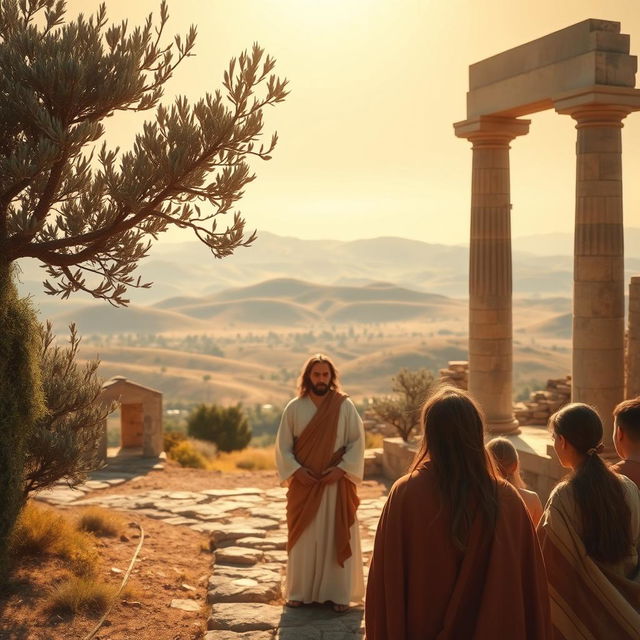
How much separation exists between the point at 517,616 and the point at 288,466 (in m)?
4.00

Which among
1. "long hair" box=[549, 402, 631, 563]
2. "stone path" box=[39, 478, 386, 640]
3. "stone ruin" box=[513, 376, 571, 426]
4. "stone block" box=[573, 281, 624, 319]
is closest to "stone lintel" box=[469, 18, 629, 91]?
"stone block" box=[573, 281, 624, 319]

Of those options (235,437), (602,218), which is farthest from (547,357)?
(602,218)

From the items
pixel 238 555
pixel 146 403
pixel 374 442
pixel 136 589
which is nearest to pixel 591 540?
pixel 136 589

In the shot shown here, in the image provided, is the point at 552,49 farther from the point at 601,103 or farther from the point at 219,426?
the point at 219,426

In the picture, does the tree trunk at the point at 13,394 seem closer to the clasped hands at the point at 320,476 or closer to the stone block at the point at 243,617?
the stone block at the point at 243,617

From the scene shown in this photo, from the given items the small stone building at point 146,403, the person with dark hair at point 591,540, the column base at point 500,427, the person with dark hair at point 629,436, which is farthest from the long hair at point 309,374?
the small stone building at point 146,403

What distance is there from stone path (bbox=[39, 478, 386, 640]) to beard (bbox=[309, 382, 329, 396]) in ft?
6.39

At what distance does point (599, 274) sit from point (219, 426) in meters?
14.2

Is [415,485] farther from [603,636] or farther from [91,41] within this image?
[91,41]

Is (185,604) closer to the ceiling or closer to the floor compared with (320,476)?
closer to the floor

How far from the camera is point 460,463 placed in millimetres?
3617

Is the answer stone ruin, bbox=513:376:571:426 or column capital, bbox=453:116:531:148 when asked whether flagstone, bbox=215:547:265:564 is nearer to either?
column capital, bbox=453:116:531:148

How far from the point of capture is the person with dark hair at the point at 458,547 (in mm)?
3600

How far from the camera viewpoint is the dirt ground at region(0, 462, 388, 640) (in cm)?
702
